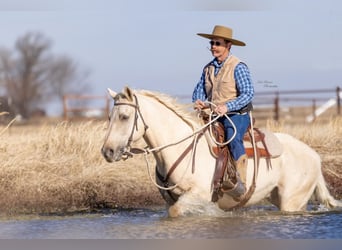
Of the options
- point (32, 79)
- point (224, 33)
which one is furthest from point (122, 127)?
point (32, 79)

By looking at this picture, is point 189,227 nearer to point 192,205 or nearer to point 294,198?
point 192,205

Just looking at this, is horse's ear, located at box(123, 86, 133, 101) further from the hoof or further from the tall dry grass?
the tall dry grass

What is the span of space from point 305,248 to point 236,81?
2.21 metres

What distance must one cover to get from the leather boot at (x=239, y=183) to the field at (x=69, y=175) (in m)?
3.40

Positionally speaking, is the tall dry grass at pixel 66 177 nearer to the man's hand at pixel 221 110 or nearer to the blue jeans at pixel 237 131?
the blue jeans at pixel 237 131

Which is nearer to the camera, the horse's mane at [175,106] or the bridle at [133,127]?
the bridle at [133,127]

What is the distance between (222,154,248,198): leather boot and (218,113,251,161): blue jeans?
0.07 meters

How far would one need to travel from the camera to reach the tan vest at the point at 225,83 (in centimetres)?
871

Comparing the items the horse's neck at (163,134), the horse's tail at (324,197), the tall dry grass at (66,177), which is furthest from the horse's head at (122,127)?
the tall dry grass at (66,177)

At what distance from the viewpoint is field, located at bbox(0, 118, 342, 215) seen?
38.0 feet

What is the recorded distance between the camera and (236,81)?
873 cm

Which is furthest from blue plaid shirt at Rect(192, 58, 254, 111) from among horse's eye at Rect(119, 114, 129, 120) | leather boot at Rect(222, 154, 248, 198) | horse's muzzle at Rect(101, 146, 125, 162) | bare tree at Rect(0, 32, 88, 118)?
bare tree at Rect(0, 32, 88, 118)

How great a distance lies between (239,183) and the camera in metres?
8.60

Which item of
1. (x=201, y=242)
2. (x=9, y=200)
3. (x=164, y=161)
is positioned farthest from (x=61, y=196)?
(x=201, y=242)
